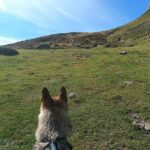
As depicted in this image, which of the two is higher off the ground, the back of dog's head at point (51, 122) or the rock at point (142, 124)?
the back of dog's head at point (51, 122)

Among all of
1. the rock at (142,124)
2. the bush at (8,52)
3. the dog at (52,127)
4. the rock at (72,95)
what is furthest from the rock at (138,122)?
the bush at (8,52)

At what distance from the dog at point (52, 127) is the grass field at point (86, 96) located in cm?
671

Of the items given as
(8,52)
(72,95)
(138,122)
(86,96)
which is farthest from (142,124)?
(8,52)

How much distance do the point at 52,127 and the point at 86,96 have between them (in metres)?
12.8

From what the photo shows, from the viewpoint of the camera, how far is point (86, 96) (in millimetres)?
21109

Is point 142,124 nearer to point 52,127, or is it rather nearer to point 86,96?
point 86,96

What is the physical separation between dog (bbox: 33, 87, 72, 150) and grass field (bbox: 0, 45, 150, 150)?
6706 millimetres

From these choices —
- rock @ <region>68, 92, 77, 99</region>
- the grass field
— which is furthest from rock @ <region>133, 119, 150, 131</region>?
rock @ <region>68, 92, 77, 99</region>

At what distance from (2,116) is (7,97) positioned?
3.27 meters

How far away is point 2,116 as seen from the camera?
18328 mm

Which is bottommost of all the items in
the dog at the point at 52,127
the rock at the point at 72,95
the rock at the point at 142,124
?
the rock at the point at 142,124

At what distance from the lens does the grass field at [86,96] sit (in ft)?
51.6

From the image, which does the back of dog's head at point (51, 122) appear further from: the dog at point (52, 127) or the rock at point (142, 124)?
the rock at point (142, 124)

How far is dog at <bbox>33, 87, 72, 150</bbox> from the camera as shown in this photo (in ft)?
26.7
